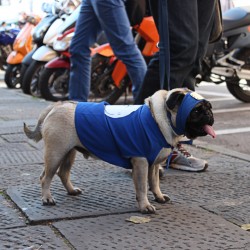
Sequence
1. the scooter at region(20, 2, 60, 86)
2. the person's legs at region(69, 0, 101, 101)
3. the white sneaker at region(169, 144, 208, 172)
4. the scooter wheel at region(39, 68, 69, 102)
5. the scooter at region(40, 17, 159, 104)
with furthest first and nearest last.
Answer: the scooter at region(20, 2, 60, 86) → the scooter wheel at region(39, 68, 69, 102) → the scooter at region(40, 17, 159, 104) → the person's legs at region(69, 0, 101, 101) → the white sneaker at region(169, 144, 208, 172)

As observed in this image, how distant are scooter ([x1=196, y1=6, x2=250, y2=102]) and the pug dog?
4252 millimetres

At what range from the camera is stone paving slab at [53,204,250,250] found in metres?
2.51

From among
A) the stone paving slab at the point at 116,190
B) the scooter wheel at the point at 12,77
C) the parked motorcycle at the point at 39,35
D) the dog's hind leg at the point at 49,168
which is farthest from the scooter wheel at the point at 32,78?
the dog's hind leg at the point at 49,168

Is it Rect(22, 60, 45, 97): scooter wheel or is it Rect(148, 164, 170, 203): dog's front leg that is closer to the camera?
Rect(148, 164, 170, 203): dog's front leg

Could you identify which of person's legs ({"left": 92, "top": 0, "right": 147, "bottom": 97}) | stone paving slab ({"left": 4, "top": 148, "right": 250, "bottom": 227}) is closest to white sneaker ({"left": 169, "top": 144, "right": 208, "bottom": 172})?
stone paving slab ({"left": 4, "top": 148, "right": 250, "bottom": 227})

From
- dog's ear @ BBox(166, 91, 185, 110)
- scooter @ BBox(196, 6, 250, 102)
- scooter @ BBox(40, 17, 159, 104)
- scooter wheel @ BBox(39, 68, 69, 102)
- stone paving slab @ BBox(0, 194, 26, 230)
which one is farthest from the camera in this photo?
scooter wheel @ BBox(39, 68, 69, 102)

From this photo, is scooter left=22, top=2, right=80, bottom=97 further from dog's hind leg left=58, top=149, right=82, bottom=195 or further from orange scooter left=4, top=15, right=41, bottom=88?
dog's hind leg left=58, top=149, right=82, bottom=195

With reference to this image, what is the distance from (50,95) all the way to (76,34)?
9.54ft

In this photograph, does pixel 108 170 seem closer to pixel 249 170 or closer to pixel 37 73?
pixel 249 170

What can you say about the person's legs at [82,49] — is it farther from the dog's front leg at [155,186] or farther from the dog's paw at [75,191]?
the dog's front leg at [155,186]

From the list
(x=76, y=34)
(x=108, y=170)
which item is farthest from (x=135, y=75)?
(x=108, y=170)

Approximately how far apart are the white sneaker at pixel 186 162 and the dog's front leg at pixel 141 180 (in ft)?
3.21

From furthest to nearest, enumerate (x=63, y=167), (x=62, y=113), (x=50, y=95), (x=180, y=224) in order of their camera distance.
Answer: (x=50, y=95) → (x=63, y=167) → (x=62, y=113) → (x=180, y=224)

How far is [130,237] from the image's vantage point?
8.53 ft
